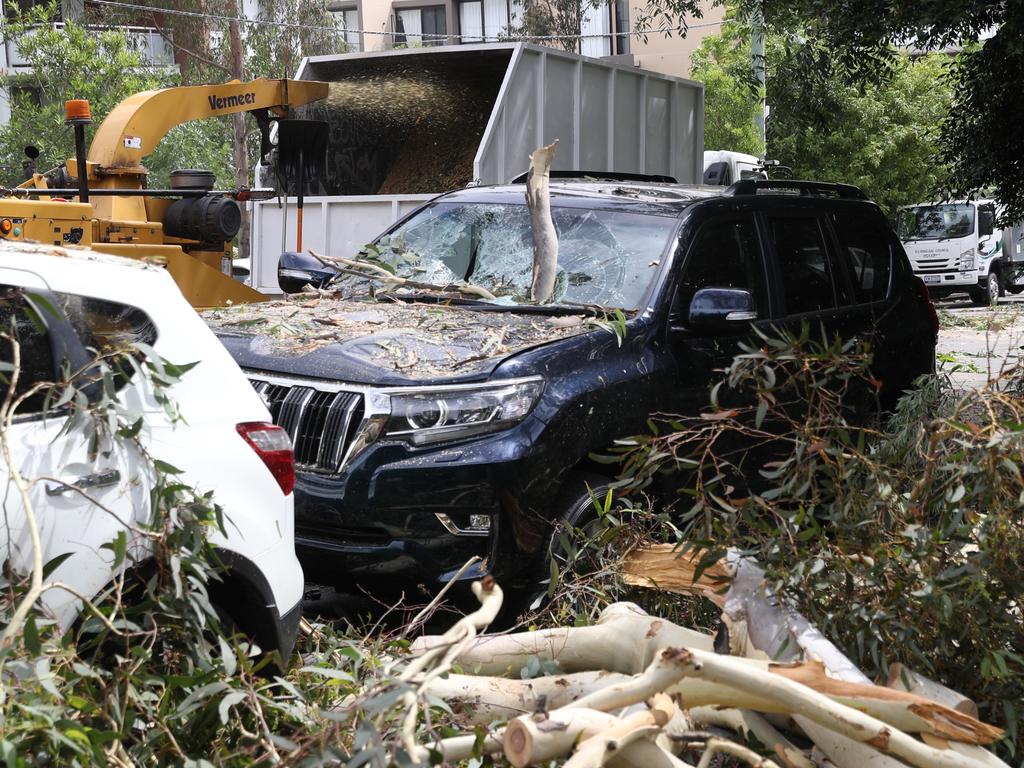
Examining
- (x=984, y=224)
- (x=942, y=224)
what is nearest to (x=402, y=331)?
(x=984, y=224)

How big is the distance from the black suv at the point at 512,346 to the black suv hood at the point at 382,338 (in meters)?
0.01

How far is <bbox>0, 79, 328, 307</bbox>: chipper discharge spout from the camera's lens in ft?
30.5

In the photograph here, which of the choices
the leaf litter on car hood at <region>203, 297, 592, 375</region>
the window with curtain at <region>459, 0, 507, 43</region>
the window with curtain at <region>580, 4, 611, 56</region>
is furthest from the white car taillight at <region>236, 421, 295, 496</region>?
the window with curtain at <region>459, 0, 507, 43</region>

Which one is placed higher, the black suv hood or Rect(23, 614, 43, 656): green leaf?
the black suv hood

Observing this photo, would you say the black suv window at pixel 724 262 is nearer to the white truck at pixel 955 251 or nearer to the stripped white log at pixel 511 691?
the stripped white log at pixel 511 691

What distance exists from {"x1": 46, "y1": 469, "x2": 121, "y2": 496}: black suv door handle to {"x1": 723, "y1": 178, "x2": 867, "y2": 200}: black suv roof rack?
422 cm

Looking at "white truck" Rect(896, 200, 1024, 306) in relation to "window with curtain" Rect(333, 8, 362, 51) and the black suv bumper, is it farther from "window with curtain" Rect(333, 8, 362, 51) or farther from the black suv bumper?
"window with curtain" Rect(333, 8, 362, 51)

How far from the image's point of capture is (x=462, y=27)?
155ft

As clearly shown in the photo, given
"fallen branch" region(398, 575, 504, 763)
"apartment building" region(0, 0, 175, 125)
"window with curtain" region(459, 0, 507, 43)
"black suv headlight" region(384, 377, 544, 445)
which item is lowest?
"fallen branch" region(398, 575, 504, 763)

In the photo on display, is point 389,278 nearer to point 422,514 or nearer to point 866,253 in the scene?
point 422,514

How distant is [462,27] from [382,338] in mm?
43811

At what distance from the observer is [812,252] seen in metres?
7.15

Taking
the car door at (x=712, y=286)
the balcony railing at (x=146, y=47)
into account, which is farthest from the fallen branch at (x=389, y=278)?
the balcony railing at (x=146, y=47)

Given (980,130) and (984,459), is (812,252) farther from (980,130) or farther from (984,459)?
(980,130)
